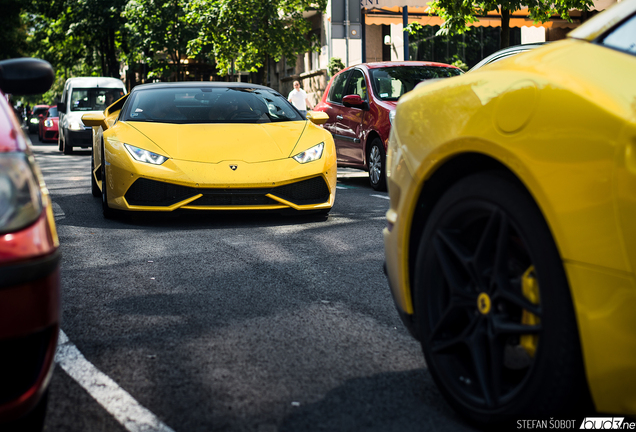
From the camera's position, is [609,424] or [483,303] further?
[483,303]

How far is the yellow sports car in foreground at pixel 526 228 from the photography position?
6.12 ft

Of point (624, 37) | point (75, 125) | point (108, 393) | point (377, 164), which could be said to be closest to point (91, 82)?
point (75, 125)

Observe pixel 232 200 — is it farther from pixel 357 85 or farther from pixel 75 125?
pixel 75 125

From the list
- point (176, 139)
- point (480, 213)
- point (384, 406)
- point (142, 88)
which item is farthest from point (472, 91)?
point (142, 88)

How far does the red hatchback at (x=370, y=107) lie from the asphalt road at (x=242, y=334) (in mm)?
3832

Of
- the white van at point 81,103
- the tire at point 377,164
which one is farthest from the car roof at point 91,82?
the tire at point 377,164

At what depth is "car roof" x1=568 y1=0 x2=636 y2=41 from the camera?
85.4 inches

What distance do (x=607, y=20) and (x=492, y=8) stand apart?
40.0 ft

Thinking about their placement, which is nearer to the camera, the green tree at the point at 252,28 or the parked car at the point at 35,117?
the green tree at the point at 252,28

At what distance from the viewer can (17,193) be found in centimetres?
212

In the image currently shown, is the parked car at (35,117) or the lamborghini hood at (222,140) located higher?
the lamborghini hood at (222,140)

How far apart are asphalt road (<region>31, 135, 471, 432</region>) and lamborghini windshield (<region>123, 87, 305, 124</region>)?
57.2 inches

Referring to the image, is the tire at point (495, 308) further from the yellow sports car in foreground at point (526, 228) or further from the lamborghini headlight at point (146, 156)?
the lamborghini headlight at point (146, 156)

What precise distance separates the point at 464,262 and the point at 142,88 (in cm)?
650
